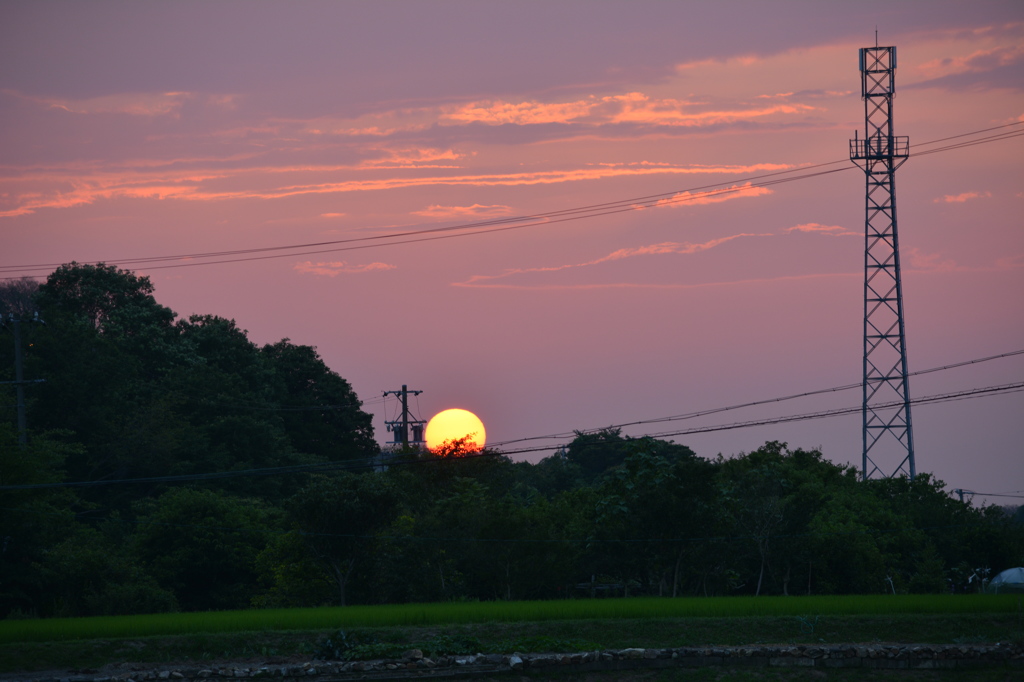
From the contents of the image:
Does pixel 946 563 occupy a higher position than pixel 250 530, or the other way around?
pixel 250 530

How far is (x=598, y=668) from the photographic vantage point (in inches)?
1157

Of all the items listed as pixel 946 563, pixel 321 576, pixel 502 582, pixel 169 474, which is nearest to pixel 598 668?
pixel 502 582

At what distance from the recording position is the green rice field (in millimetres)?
31203

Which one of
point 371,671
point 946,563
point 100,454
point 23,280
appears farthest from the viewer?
point 23,280

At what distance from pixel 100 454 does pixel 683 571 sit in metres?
39.2

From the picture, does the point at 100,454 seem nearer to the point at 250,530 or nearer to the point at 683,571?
the point at 250,530

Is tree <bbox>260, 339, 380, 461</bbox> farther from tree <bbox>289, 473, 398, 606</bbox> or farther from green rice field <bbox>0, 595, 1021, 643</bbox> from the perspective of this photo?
green rice field <bbox>0, 595, 1021, 643</bbox>

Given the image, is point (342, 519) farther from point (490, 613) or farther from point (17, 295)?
point (17, 295)

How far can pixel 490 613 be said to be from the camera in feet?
110

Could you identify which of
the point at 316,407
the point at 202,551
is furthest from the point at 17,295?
the point at 202,551

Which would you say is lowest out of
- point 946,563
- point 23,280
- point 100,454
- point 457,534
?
point 946,563

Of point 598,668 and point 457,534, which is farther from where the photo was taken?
point 457,534

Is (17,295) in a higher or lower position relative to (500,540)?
higher

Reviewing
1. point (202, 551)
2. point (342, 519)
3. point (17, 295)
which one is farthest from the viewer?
point (17, 295)
